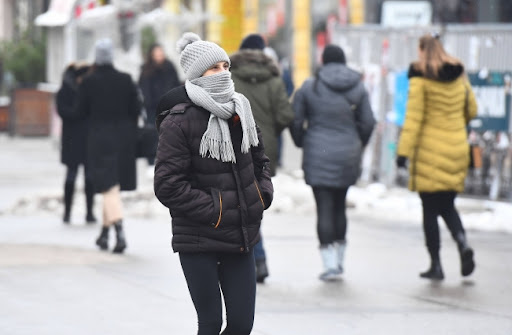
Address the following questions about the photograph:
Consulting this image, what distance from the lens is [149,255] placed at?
402 inches

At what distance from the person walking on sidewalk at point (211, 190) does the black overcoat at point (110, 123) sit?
4873 millimetres

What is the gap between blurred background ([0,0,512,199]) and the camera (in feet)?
44.9

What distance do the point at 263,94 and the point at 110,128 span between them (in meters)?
1.79

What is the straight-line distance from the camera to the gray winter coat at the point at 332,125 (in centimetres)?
897

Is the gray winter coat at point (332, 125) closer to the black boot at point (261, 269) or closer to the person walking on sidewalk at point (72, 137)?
the black boot at point (261, 269)

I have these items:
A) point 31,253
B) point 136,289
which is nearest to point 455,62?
point 136,289

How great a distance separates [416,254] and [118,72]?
288 centimetres

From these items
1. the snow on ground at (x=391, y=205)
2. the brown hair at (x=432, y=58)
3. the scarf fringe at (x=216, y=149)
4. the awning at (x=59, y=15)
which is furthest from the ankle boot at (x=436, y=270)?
the awning at (x=59, y=15)

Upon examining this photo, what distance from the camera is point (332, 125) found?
9.02m

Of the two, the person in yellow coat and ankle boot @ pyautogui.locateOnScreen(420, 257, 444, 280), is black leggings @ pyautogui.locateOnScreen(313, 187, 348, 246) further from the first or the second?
ankle boot @ pyautogui.locateOnScreen(420, 257, 444, 280)

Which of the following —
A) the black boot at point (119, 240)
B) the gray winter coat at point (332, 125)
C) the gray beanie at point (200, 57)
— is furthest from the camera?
the black boot at point (119, 240)

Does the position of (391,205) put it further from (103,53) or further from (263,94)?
(263,94)

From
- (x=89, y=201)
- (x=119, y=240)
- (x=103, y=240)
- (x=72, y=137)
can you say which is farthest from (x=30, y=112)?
(x=119, y=240)

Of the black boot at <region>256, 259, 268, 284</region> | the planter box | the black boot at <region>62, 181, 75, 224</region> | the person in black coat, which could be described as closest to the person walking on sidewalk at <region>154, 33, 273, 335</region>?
the black boot at <region>256, 259, 268, 284</region>
